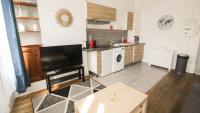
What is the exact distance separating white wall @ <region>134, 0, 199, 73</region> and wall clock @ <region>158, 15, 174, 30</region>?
106 mm

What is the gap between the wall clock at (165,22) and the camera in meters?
4.10

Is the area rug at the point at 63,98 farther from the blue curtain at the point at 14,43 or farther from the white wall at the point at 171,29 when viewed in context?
the white wall at the point at 171,29

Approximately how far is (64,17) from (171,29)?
368 centimetres

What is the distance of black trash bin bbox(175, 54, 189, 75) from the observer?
3.68 metres

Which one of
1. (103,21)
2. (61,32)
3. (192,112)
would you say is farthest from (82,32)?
(192,112)

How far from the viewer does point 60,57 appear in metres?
2.67

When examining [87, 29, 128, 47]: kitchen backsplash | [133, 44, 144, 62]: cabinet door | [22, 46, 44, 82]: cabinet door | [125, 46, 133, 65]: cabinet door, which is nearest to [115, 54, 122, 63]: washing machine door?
[125, 46, 133, 65]: cabinet door

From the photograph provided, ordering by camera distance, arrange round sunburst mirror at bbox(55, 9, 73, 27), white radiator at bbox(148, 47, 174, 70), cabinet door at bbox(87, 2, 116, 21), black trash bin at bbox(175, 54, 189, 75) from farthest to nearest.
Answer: white radiator at bbox(148, 47, 174, 70) → black trash bin at bbox(175, 54, 189, 75) → cabinet door at bbox(87, 2, 116, 21) → round sunburst mirror at bbox(55, 9, 73, 27)

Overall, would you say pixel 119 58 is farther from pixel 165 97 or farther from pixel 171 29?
pixel 171 29

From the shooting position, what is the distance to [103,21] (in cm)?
387

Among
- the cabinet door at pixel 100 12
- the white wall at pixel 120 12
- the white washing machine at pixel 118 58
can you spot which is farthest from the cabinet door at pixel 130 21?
the white washing machine at pixel 118 58

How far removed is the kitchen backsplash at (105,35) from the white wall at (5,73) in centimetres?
210

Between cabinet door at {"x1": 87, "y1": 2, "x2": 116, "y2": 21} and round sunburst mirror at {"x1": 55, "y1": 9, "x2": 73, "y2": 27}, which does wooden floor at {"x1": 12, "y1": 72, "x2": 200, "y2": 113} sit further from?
cabinet door at {"x1": 87, "y1": 2, "x2": 116, "y2": 21}

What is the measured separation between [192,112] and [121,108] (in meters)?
0.86
